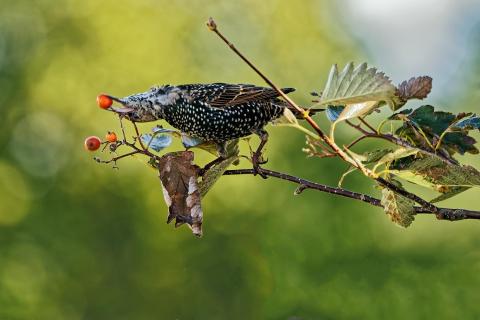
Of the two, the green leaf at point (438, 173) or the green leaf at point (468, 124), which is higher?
the green leaf at point (468, 124)

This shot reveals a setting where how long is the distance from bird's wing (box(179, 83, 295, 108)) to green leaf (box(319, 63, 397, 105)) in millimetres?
227

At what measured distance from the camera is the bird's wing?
27.1 inches

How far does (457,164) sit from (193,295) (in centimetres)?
306

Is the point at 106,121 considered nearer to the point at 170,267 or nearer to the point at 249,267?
the point at 170,267

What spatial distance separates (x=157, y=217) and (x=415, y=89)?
3.05m

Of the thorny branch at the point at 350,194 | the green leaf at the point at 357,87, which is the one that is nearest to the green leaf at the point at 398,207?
the thorny branch at the point at 350,194

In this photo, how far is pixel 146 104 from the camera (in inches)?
24.9

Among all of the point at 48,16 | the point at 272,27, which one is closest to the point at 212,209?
the point at 272,27

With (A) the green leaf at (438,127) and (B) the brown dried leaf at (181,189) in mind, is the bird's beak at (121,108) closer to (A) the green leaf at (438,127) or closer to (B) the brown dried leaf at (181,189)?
(B) the brown dried leaf at (181,189)

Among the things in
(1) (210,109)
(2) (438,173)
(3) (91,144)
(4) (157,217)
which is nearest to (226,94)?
(1) (210,109)

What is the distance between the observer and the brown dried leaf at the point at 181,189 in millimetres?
562

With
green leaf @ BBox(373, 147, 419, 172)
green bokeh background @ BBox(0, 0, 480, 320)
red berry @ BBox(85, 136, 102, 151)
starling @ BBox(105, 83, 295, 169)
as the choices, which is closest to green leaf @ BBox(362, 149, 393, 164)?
green leaf @ BBox(373, 147, 419, 172)

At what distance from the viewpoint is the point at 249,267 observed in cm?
357

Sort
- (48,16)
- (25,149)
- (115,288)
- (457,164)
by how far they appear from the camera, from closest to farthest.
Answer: (457,164) → (115,288) → (25,149) → (48,16)
